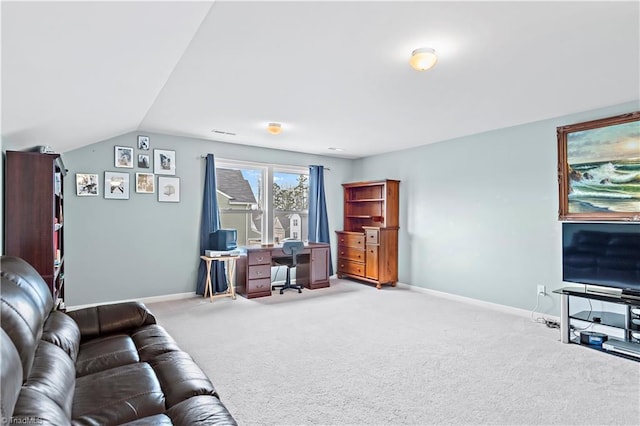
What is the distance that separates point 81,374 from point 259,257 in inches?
138

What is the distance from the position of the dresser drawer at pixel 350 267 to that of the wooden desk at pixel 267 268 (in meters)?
0.64

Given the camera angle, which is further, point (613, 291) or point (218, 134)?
point (218, 134)

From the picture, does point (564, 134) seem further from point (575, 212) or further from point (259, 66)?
point (259, 66)

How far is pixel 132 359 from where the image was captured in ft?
6.43

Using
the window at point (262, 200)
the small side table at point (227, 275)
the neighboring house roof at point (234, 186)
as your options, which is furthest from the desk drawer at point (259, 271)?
the neighboring house roof at point (234, 186)

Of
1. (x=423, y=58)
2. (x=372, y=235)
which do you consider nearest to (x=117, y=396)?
(x=423, y=58)

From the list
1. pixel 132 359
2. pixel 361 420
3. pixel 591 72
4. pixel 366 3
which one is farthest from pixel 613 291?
pixel 132 359

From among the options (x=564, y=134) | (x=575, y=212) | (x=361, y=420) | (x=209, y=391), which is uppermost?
(x=564, y=134)

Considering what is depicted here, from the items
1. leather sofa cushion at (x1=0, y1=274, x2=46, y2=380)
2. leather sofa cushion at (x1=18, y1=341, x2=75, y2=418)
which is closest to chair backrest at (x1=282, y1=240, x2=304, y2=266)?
leather sofa cushion at (x1=18, y1=341, x2=75, y2=418)

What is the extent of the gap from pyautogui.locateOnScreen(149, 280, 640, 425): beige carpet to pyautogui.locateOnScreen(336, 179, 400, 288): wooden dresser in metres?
1.47

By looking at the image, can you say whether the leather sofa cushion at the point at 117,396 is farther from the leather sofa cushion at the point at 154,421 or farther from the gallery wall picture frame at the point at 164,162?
the gallery wall picture frame at the point at 164,162

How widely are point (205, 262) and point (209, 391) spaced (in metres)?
3.85

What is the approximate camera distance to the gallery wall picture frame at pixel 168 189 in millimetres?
4992

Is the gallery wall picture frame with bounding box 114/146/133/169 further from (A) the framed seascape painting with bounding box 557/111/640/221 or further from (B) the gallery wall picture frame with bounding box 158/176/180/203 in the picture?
(A) the framed seascape painting with bounding box 557/111/640/221
